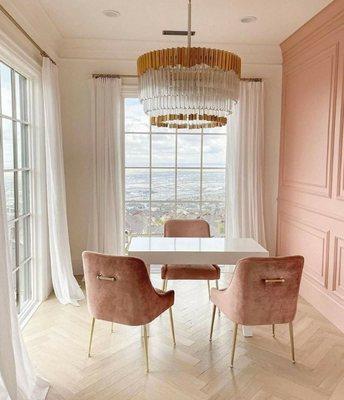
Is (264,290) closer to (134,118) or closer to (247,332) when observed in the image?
(247,332)

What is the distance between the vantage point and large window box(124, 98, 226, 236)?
4.46 meters

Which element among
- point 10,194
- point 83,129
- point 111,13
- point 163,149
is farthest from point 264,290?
point 83,129

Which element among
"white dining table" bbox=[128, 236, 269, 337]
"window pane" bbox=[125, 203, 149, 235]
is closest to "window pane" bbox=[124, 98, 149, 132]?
"window pane" bbox=[125, 203, 149, 235]

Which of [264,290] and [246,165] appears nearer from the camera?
[264,290]

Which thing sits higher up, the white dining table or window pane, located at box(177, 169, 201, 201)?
window pane, located at box(177, 169, 201, 201)

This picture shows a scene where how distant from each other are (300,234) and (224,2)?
8.01 ft

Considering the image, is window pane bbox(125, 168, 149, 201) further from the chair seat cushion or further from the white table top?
the white table top

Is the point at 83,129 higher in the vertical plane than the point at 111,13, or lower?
lower

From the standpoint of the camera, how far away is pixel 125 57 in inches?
166

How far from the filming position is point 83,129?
4.29 metres

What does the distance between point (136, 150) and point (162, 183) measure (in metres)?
0.53

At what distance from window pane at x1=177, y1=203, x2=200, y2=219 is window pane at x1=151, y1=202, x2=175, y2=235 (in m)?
0.09

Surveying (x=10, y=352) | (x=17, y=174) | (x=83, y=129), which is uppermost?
(x=83, y=129)

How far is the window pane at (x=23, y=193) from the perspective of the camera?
3.27 m
